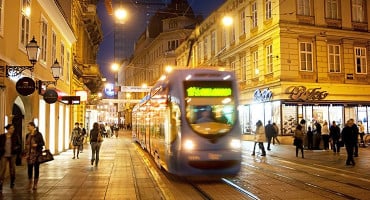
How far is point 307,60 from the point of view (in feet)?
110

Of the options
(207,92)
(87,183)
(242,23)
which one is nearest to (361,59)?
(242,23)

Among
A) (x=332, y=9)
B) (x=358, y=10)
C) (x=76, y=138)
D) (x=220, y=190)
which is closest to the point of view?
(x=220, y=190)

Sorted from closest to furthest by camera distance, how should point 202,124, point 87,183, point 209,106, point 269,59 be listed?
point 202,124, point 209,106, point 87,183, point 269,59

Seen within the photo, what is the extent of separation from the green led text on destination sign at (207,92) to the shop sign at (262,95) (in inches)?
826

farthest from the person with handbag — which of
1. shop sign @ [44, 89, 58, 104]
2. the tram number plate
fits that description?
the tram number plate

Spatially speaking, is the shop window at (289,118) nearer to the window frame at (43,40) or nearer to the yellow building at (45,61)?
the yellow building at (45,61)

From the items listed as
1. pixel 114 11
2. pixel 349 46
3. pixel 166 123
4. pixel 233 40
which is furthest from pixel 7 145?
pixel 233 40

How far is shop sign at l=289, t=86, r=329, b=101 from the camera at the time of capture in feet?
107

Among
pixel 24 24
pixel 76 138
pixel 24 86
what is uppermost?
pixel 24 24

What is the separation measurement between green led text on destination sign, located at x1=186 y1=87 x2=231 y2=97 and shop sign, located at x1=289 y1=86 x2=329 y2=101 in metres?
19.9

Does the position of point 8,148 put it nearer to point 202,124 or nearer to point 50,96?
point 202,124

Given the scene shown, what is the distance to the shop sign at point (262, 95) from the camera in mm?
34219

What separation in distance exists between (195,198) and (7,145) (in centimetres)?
528

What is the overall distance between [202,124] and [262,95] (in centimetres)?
2300
